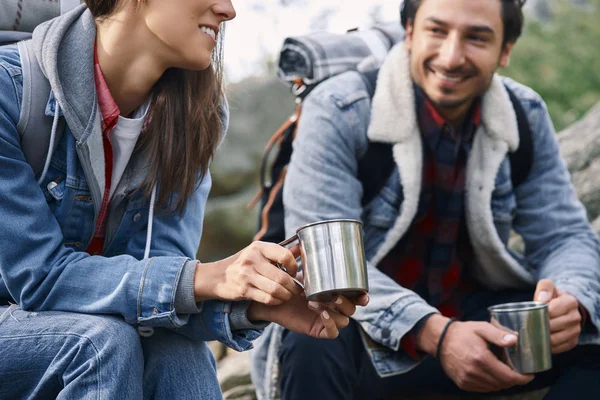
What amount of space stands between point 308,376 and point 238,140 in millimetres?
5900

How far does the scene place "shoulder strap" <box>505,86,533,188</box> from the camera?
12.4 feet

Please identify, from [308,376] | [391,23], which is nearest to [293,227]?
[308,376]

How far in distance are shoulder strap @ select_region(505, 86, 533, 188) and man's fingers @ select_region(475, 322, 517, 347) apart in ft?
3.00

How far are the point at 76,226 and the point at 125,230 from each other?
0.17 meters

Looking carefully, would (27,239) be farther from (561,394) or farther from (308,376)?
(561,394)

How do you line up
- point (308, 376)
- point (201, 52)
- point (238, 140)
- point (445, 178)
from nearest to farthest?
point (201, 52), point (308, 376), point (445, 178), point (238, 140)

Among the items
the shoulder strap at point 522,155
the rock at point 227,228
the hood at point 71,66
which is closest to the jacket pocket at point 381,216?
the shoulder strap at point 522,155

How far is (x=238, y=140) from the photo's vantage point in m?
8.94

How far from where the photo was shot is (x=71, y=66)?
8.43 ft

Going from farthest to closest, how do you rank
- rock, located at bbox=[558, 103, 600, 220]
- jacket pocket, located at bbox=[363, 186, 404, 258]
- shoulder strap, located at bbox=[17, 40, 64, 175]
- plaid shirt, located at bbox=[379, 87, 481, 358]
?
rock, located at bbox=[558, 103, 600, 220] < plaid shirt, located at bbox=[379, 87, 481, 358] < jacket pocket, located at bbox=[363, 186, 404, 258] < shoulder strap, located at bbox=[17, 40, 64, 175]

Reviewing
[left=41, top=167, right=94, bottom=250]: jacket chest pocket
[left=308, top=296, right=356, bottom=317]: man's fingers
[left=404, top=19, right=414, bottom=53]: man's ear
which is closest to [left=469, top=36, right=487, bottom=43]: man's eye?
[left=404, top=19, right=414, bottom=53]: man's ear

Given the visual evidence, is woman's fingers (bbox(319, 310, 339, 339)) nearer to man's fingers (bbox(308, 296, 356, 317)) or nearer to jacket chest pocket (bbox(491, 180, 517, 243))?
man's fingers (bbox(308, 296, 356, 317))

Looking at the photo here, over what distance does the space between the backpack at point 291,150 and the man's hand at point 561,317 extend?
0.63m

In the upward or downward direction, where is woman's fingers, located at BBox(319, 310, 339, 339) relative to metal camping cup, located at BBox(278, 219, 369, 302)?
downward
